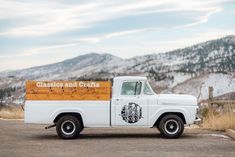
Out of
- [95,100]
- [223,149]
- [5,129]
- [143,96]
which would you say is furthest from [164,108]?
[5,129]

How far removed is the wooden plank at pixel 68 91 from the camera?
61.9 ft

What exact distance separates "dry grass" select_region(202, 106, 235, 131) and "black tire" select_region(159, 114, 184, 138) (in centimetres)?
318

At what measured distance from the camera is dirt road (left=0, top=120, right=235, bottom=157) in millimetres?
14836

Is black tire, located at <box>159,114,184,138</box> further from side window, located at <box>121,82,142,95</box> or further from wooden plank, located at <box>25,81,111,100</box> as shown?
wooden plank, located at <box>25,81,111,100</box>

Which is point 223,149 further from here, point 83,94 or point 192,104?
point 83,94

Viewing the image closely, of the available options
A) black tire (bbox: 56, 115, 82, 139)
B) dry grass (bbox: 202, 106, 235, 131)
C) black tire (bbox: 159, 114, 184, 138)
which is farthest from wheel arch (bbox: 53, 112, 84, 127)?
dry grass (bbox: 202, 106, 235, 131)

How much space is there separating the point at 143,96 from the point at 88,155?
16.1 feet

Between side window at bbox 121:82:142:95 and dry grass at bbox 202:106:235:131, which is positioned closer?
side window at bbox 121:82:142:95

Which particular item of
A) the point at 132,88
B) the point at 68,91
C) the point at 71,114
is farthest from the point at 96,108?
the point at 132,88

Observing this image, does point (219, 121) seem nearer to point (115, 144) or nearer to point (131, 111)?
point (131, 111)

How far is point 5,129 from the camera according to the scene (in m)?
22.5

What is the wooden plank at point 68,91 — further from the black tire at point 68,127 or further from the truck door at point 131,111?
the black tire at point 68,127

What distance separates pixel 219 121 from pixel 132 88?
451cm

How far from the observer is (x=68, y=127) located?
61.8 feet
